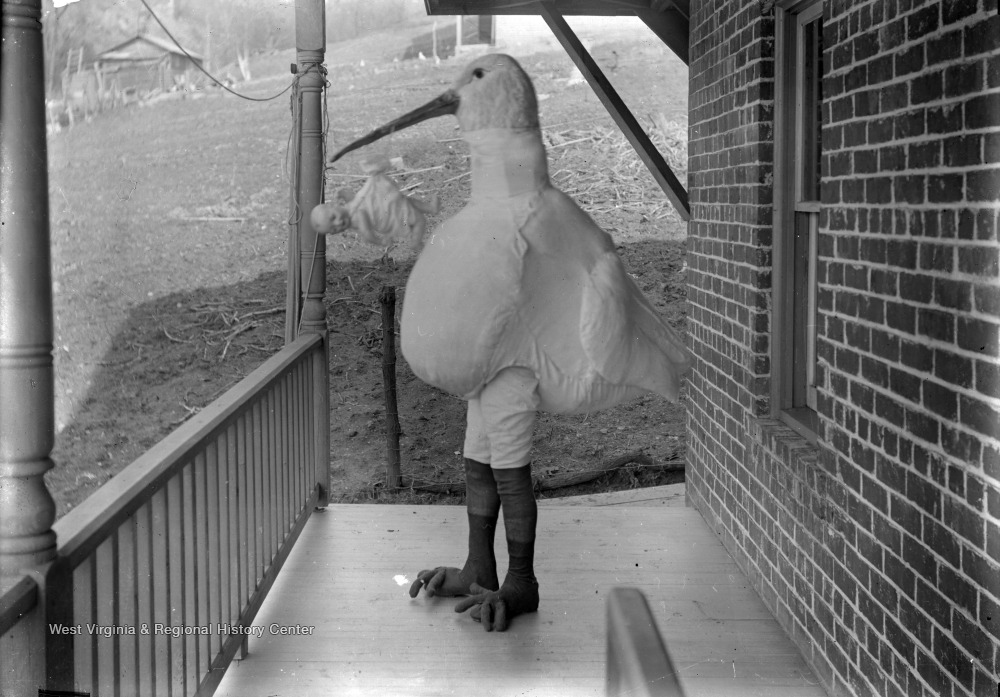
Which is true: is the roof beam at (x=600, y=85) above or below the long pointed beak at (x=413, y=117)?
above

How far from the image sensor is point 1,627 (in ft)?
4.16

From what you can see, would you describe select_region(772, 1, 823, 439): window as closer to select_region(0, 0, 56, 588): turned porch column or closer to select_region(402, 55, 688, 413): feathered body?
select_region(402, 55, 688, 413): feathered body

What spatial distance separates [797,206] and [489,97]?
1.15 meters

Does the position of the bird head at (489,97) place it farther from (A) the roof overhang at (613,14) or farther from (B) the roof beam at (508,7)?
(B) the roof beam at (508,7)

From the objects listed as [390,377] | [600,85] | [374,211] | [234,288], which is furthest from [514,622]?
[234,288]

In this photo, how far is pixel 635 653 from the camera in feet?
2.69

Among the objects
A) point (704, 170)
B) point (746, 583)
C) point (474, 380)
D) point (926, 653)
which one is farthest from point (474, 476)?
point (704, 170)

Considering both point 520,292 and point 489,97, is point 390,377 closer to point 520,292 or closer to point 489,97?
point 520,292

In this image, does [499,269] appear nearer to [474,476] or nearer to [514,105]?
[514,105]

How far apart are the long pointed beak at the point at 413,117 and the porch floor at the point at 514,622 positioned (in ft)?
3.90

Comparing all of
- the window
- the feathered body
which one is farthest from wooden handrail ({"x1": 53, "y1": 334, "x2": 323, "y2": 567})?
the window

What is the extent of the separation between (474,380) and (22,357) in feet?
3.76

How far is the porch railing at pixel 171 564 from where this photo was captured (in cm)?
140

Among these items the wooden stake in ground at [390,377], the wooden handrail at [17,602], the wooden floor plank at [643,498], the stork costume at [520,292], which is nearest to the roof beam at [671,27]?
the stork costume at [520,292]
